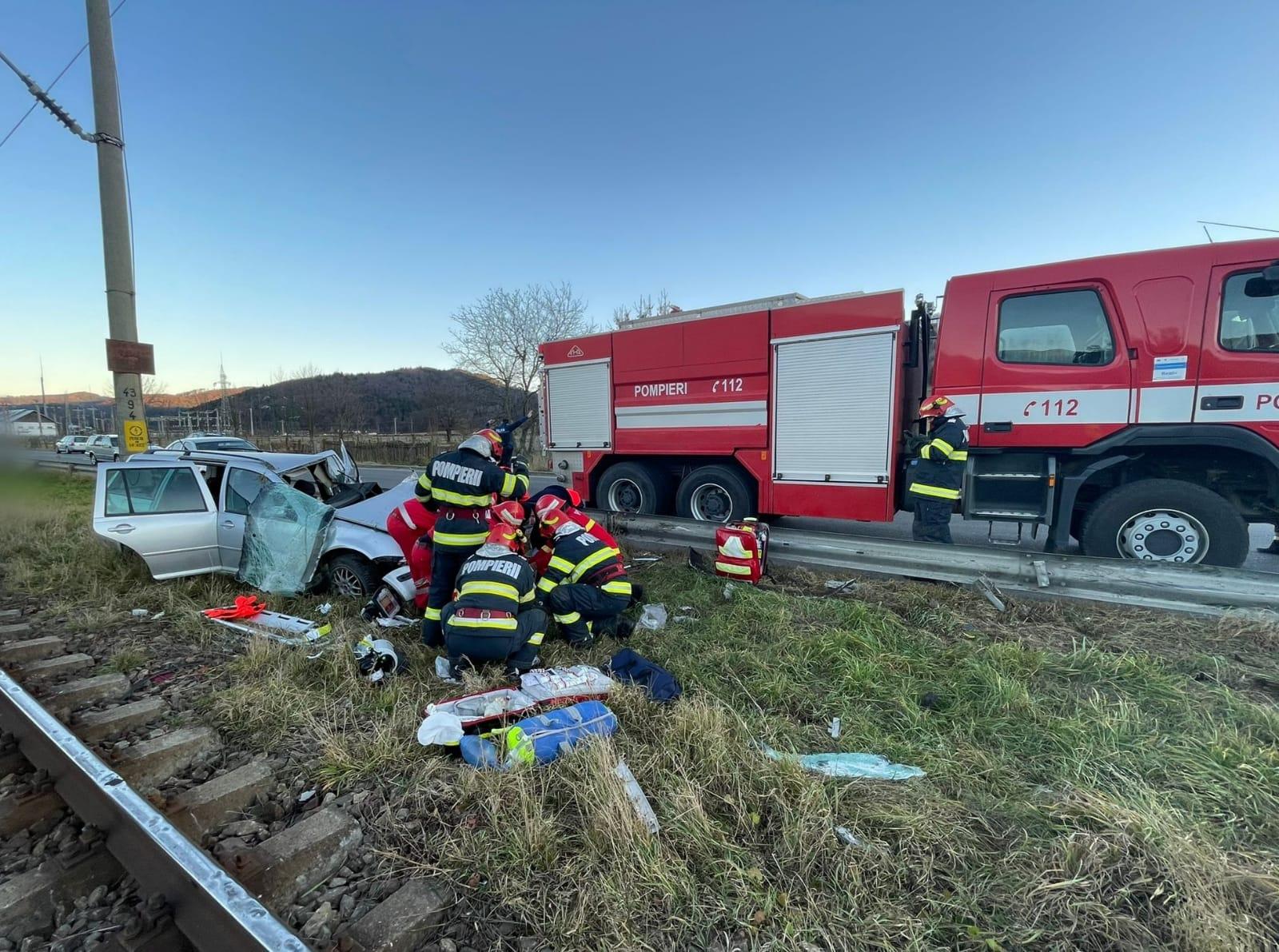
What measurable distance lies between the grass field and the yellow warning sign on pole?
466cm

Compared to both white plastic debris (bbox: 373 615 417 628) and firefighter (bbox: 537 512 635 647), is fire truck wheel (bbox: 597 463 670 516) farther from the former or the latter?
white plastic debris (bbox: 373 615 417 628)

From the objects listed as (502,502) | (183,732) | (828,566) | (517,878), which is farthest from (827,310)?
(183,732)

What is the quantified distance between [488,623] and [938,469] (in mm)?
4044

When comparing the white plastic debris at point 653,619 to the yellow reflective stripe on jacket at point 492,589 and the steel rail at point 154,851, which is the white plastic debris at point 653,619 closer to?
the yellow reflective stripe on jacket at point 492,589

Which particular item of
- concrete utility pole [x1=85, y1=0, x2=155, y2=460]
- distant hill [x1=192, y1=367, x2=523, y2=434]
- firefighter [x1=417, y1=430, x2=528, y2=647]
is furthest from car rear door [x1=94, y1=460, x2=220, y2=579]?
distant hill [x1=192, y1=367, x2=523, y2=434]

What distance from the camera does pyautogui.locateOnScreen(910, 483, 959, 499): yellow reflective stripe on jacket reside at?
4891 millimetres

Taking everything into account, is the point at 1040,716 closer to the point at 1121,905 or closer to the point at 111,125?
the point at 1121,905

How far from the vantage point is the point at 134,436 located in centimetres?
637

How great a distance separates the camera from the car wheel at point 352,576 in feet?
15.9

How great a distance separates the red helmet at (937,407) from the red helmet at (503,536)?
364 cm

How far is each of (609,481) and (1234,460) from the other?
5.82 meters

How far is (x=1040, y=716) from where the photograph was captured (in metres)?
2.70

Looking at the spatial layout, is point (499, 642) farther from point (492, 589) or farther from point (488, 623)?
point (492, 589)

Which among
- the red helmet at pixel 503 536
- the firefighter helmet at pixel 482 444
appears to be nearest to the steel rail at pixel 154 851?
the red helmet at pixel 503 536
